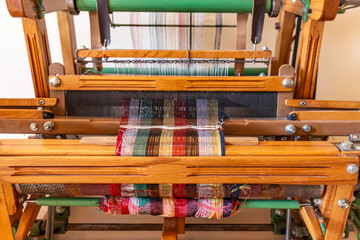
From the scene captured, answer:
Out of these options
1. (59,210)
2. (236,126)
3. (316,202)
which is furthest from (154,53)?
(59,210)

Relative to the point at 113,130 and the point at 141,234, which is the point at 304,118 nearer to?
the point at 113,130

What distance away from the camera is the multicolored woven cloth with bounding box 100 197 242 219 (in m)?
1.05

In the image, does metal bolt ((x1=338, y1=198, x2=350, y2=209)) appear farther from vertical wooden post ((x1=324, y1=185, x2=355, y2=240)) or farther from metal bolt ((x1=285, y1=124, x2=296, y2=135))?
metal bolt ((x1=285, y1=124, x2=296, y2=135))

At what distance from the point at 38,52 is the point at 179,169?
97 centimetres

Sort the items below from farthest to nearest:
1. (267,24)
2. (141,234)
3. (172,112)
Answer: (267,24) < (141,234) < (172,112)

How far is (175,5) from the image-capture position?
1354 mm

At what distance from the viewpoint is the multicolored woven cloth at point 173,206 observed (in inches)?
41.4

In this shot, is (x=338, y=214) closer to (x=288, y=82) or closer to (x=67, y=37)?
(x=288, y=82)

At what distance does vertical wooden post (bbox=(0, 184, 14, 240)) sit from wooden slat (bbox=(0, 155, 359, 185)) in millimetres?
108

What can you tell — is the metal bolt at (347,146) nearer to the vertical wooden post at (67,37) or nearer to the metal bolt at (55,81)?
the metal bolt at (55,81)

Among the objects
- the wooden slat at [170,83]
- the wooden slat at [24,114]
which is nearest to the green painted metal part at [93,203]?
the wooden slat at [24,114]

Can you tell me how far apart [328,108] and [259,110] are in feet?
1.19

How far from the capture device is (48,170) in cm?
94

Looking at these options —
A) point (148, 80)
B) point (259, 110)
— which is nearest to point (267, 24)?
point (259, 110)
